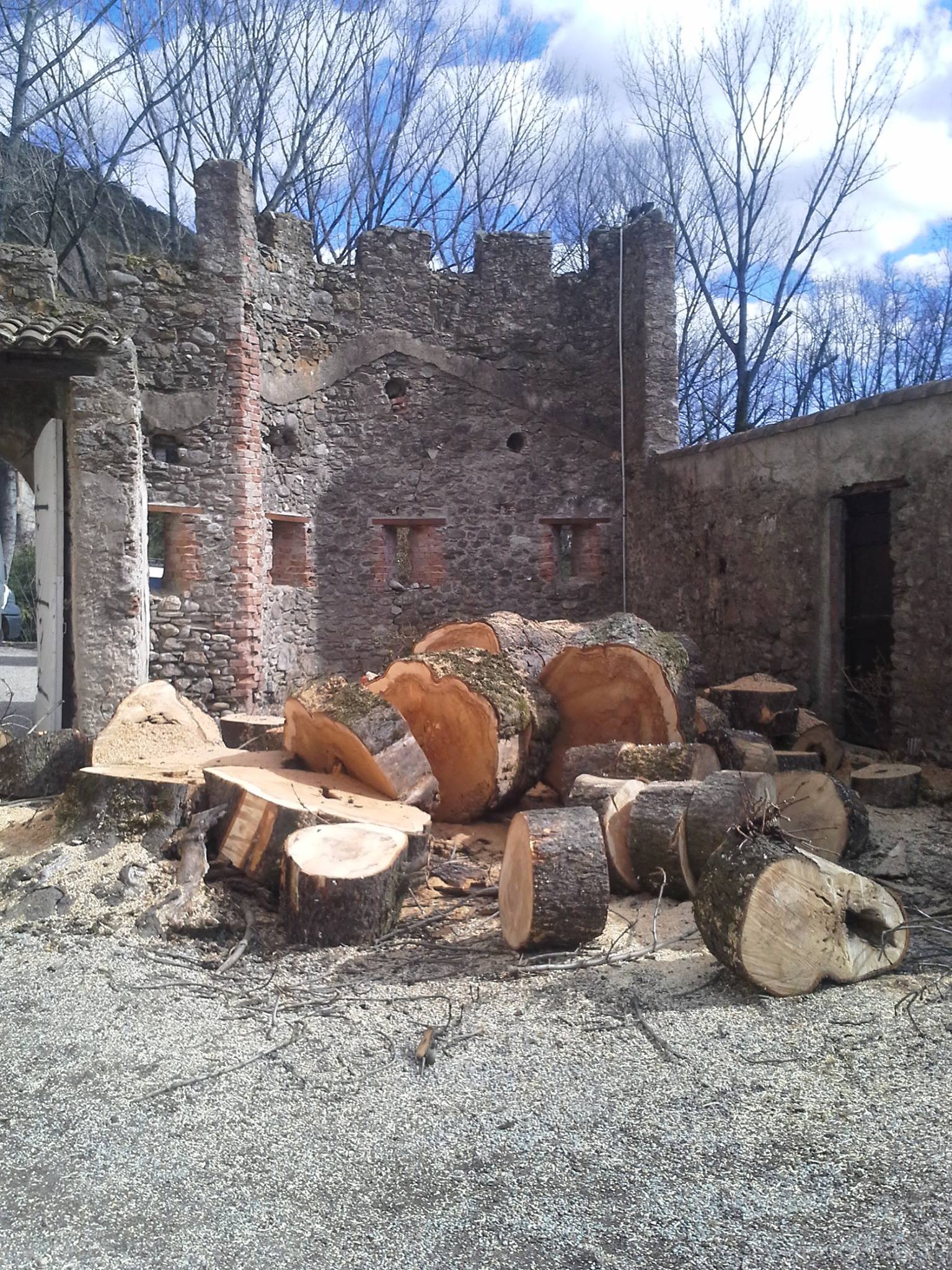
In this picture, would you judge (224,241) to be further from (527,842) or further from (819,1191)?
(819,1191)

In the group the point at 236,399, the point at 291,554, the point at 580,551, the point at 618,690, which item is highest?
the point at 236,399

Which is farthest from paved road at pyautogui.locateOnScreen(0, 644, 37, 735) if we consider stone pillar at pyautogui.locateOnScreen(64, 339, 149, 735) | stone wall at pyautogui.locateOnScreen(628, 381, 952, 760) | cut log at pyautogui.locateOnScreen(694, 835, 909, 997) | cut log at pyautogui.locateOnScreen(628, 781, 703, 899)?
stone wall at pyautogui.locateOnScreen(628, 381, 952, 760)

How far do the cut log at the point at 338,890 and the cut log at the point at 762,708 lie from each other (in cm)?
365

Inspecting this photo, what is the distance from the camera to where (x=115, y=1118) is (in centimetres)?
275

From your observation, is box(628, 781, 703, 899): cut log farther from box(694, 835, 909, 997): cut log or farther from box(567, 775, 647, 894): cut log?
box(694, 835, 909, 997): cut log

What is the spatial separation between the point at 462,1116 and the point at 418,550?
992 centimetres

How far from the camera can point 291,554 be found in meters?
11.6

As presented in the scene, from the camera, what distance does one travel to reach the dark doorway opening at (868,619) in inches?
304

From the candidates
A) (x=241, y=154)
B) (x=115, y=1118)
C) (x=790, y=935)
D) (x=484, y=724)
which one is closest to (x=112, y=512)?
(x=484, y=724)

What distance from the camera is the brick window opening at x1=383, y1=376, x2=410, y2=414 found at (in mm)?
12023

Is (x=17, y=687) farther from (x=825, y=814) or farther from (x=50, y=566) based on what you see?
(x=825, y=814)

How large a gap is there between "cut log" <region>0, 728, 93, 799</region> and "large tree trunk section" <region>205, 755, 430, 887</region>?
1840mm

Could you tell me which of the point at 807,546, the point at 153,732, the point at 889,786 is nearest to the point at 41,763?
the point at 153,732

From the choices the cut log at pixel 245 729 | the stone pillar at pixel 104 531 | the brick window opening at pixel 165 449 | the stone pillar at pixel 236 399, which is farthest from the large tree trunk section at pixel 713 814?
the brick window opening at pixel 165 449
